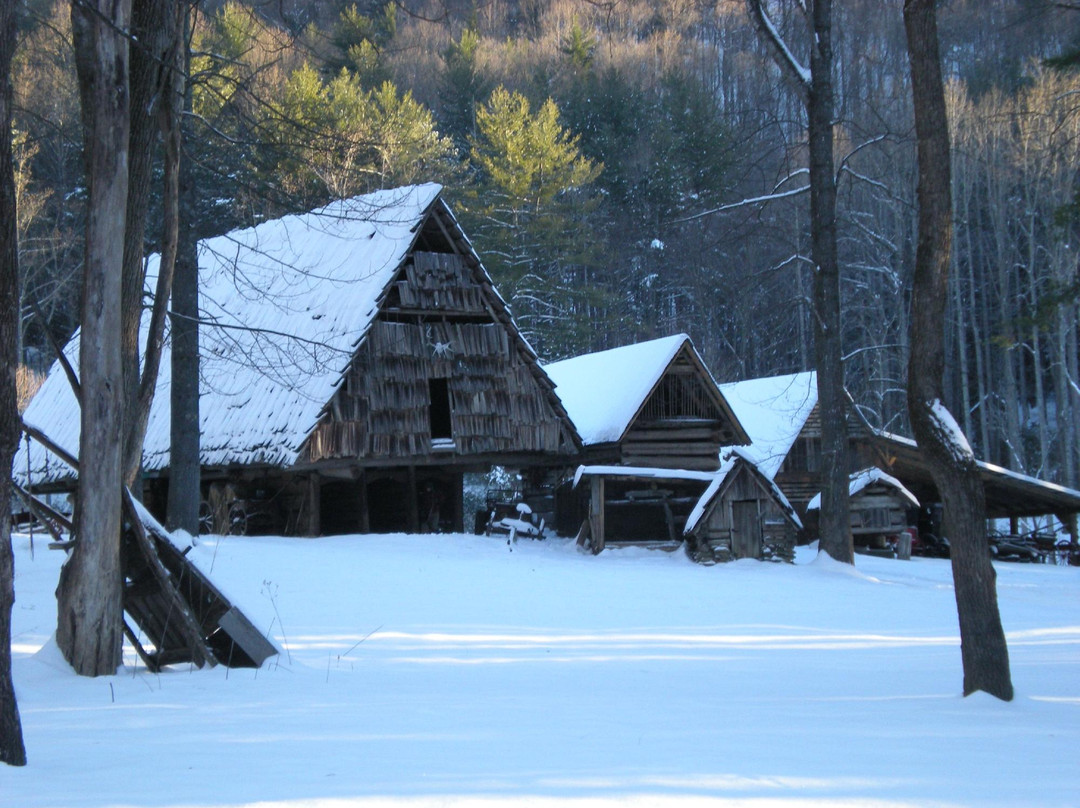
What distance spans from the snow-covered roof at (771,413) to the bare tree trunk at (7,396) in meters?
27.4

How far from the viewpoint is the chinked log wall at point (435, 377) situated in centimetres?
2228

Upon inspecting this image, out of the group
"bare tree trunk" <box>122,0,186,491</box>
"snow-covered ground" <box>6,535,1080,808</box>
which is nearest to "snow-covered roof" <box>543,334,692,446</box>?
"snow-covered ground" <box>6,535,1080,808</box>

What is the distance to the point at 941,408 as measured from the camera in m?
8.02

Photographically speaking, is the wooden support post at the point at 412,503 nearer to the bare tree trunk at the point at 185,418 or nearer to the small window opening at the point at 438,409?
the small window opening at the point at 438,409

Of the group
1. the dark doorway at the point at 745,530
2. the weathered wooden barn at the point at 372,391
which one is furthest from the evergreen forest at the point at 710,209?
the dark doorway at the point at 745,530

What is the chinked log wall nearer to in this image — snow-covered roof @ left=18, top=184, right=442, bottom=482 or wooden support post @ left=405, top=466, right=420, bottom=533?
snow-covered roof @ left=18, top=184, right=442, bottom=482

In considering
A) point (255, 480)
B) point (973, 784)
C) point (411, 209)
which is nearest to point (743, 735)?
point (973, 784)

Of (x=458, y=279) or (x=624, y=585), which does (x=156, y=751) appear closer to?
(x=624, y=585)

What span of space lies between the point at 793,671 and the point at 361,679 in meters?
3.78

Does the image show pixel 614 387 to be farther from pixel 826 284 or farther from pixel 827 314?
pixel 826 284

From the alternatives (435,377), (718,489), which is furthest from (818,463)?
(435,377)

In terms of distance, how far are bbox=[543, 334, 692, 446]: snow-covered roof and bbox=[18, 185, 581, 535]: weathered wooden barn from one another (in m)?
1.04

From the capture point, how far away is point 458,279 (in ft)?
78.9

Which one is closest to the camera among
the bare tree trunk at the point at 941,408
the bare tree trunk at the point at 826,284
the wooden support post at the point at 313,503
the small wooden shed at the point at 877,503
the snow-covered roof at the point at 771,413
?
the bare tree trunk at the point at 941,408
